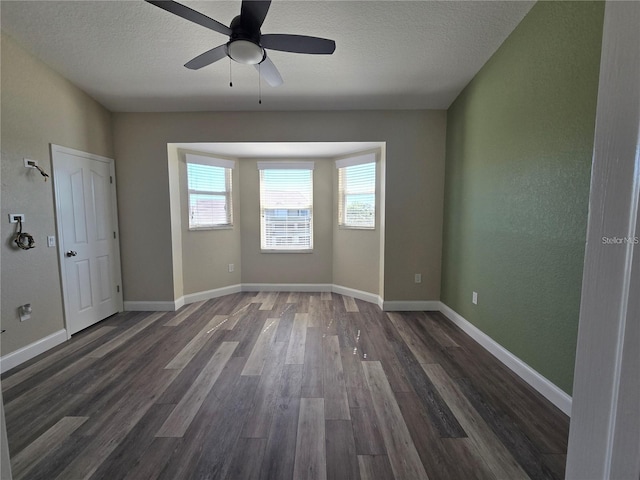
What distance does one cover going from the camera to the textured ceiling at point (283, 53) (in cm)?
217

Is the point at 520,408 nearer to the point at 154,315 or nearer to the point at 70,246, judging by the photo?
the point at 154,315

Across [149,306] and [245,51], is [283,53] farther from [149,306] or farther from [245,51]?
[149,306]

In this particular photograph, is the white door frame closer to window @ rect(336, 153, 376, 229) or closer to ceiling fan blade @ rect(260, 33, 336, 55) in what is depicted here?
ceiling fan blade @ rect(260, 33, 336, 55)

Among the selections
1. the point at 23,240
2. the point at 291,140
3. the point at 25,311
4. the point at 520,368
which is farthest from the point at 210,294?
the point at 520,368

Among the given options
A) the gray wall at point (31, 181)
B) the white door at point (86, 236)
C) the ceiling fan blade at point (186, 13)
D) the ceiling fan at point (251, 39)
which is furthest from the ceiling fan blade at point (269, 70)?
the white door at point (86, 236)

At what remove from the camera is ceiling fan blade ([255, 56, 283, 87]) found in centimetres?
207

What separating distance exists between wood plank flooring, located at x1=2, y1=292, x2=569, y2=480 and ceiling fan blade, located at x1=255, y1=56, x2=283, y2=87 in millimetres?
2558

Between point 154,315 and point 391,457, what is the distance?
336 cm

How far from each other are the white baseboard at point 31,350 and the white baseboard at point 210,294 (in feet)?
4.40

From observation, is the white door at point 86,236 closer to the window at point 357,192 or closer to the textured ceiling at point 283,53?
the textured ceiling at point 283,53

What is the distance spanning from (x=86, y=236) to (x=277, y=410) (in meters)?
3.09

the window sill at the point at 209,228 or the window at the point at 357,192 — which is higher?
the window at the point at 357,192

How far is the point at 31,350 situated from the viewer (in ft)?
8.11

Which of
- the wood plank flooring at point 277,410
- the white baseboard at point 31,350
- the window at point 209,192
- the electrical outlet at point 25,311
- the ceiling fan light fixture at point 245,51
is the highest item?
the ceiling fan light fixture at point 245,51
